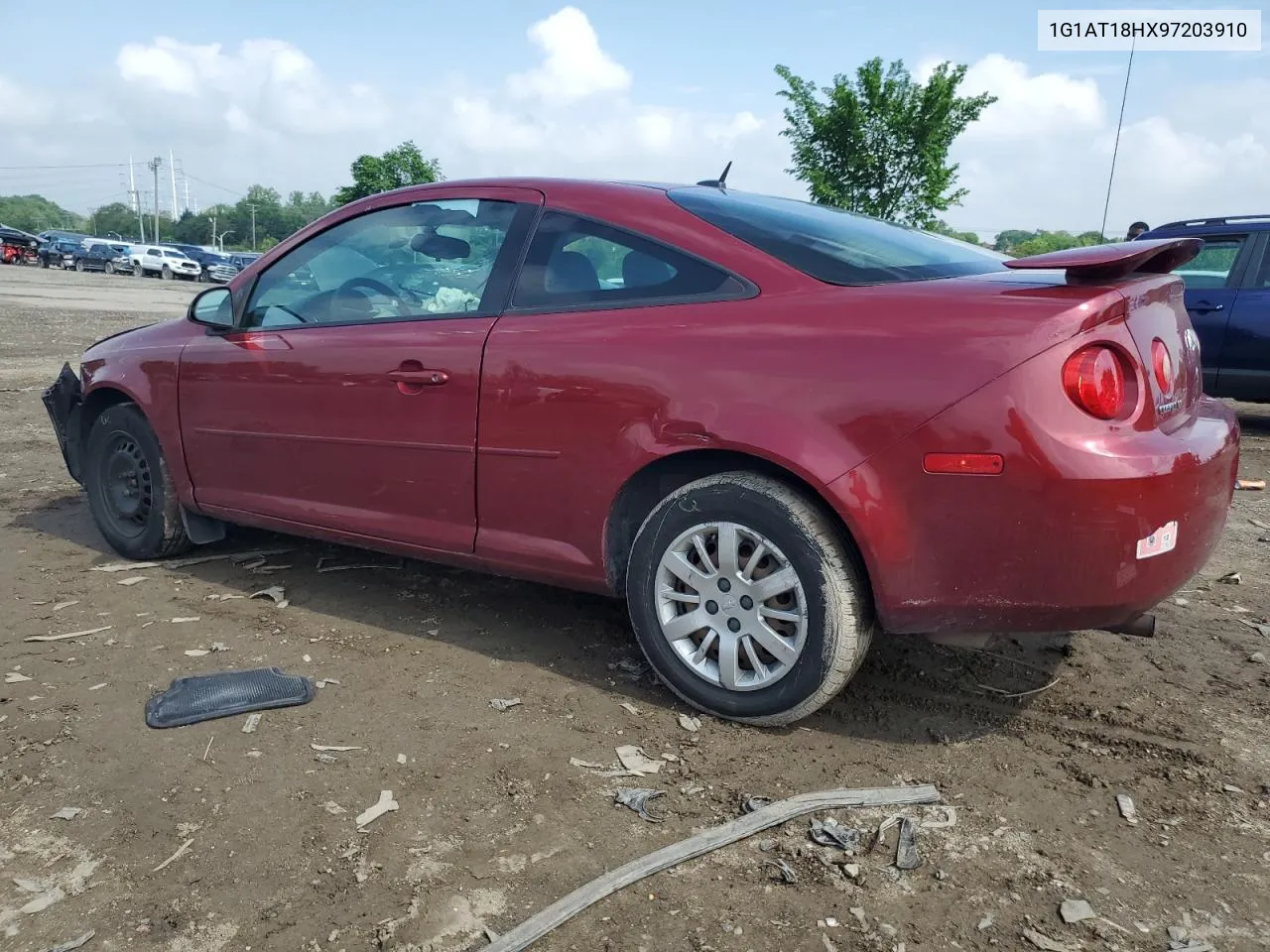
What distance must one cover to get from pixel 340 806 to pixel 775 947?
1.19 m

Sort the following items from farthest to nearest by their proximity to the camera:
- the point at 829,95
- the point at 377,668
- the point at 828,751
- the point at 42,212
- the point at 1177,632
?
the point at 42,212, the point at 829,95, the point at 1177,632, the point at 377,668, the point at 828,751

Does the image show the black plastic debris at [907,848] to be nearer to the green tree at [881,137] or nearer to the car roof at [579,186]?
the car roof at [579,186]

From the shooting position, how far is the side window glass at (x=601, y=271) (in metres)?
3.17

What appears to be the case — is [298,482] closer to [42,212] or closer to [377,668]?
[377,668]

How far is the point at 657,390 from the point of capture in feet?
10.1

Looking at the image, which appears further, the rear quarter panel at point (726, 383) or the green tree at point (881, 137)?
the green tree at point (881, 137)

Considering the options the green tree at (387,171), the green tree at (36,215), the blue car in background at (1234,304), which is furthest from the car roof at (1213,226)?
the green tree at (36,215)

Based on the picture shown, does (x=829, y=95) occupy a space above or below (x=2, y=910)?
above

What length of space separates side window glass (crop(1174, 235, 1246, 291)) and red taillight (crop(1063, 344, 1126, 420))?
22.9 ft

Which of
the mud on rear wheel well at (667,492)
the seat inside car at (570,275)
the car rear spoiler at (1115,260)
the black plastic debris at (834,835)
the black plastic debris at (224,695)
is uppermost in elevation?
the car rear spoiler at (1115,260)

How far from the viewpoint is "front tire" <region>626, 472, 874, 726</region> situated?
2.90m

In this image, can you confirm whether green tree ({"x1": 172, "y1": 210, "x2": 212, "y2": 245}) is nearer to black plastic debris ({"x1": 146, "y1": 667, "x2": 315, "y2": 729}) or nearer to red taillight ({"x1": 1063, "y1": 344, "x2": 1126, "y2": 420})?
black plastic debris ({"x1": 146, "y1": 667, "x2": 315, "y2": 729})

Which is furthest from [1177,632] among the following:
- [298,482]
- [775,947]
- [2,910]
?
[2,910]

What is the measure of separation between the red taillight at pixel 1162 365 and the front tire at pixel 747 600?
95cm
